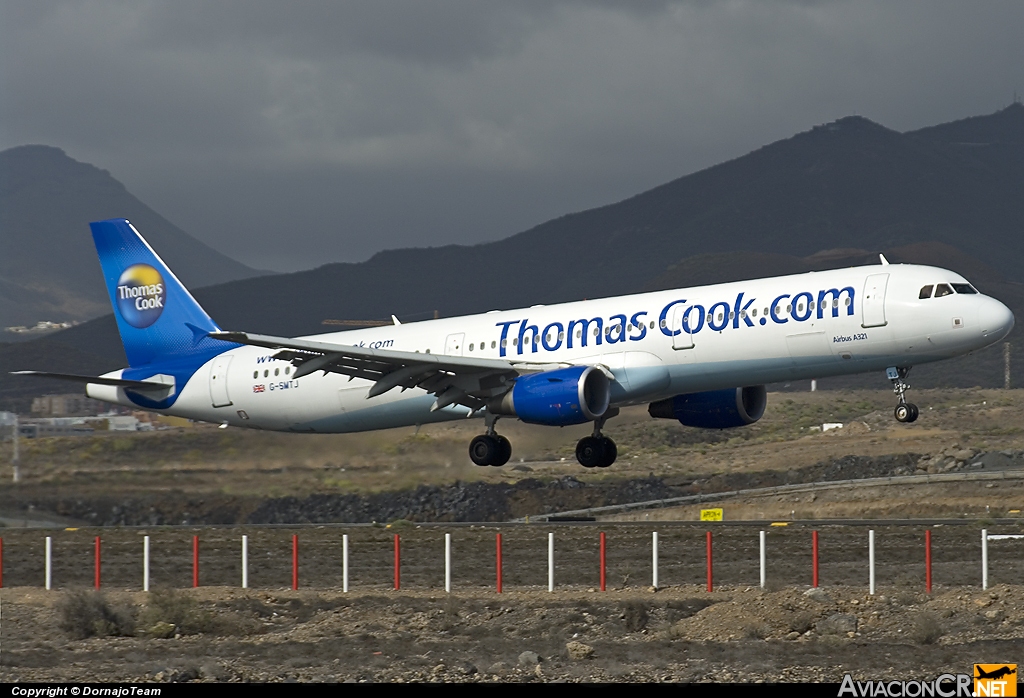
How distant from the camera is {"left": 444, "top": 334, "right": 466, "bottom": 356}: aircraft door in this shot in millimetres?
36375

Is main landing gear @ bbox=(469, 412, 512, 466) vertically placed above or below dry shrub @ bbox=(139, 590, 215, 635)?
above

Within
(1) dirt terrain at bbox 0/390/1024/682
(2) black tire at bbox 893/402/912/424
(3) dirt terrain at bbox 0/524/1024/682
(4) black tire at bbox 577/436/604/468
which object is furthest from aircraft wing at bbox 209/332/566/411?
(2) black tire at bbox 893/402/912/424

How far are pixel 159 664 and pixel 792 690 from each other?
983 centimetres

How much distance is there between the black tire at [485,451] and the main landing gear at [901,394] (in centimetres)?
1014

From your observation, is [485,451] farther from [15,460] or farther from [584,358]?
[15,460]

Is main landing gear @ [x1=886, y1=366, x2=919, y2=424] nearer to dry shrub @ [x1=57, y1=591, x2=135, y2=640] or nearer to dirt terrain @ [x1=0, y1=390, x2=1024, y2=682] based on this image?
dirt terrain @ [x1=0, y1=390, x2=1024, y2=682]

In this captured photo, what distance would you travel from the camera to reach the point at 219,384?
39.6 meters

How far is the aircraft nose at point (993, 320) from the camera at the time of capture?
3075 cm

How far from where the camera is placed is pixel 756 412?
37750mm

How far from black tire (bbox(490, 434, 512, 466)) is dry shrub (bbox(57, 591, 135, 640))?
41.0ft

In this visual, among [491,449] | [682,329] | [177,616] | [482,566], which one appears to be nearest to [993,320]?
[682,329]

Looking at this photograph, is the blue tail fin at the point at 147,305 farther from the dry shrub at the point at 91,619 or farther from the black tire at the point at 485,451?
the dry shrub at the point at 91,619

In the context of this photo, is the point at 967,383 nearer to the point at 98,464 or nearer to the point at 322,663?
the point at 98,464

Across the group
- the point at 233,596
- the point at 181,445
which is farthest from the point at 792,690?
the point at 181,445
